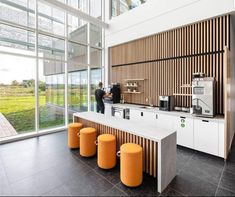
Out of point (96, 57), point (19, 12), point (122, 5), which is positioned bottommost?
point (96, 57)

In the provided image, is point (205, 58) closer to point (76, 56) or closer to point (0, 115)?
A: point (76, 56)

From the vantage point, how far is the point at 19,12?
15.2ft

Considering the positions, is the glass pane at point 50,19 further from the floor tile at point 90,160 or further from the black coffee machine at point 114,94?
the floor tile at point 90,160

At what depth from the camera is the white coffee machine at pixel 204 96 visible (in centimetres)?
359

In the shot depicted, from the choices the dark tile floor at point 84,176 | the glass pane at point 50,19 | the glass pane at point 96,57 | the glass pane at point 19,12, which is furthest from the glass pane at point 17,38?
the dark tile floor at point 84,176

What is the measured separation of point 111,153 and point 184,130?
2198 mm

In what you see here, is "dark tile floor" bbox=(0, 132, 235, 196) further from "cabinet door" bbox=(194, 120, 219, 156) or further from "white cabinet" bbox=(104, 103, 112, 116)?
"white cabinet" bbox=(104, 103, 112, 116)

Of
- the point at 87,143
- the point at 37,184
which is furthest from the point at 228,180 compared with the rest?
the point at 37,184

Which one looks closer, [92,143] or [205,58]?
[92,143]

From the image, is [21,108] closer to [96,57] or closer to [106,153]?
[106,153]

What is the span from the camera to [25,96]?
16.0 ft

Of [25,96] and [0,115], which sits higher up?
[25,96]

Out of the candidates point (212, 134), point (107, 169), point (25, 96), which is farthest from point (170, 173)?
point (25, 96)

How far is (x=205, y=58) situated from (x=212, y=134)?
82.7 inches
